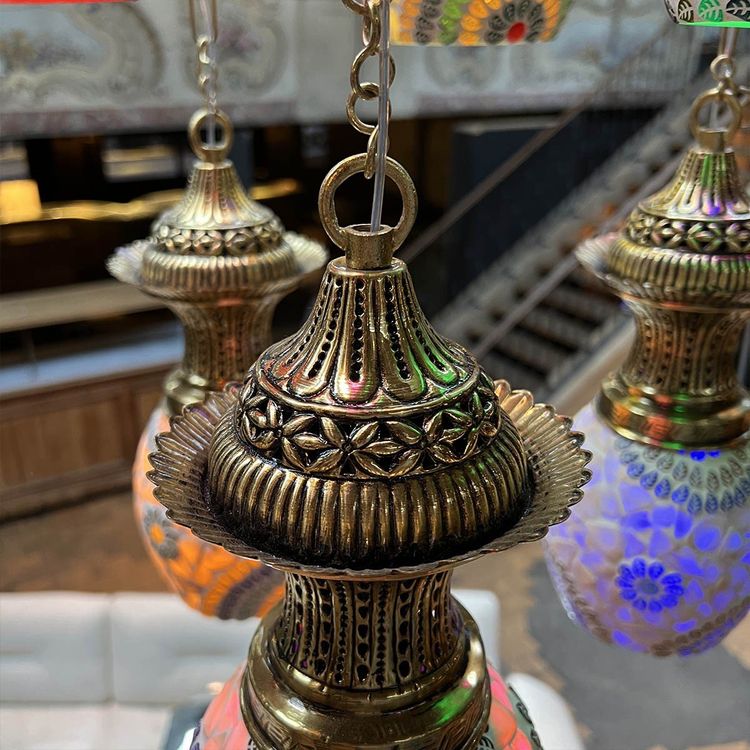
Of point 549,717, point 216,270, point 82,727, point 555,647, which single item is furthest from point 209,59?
point 555,647

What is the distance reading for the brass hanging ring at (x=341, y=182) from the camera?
426 millimetres

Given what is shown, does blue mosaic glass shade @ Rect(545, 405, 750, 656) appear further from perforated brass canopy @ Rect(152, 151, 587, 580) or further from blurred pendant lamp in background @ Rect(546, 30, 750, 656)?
perforated brass canopy @ Rect(152, 151, 587, 580)

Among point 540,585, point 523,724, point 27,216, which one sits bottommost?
point 540,585

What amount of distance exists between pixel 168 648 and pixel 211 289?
1.11 m

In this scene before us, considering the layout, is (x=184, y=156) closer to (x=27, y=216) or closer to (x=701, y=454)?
(x=27, y=216)

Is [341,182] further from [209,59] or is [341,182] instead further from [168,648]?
[168,648]

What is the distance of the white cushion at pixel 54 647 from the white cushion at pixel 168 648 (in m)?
0.04

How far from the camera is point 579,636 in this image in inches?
91.0

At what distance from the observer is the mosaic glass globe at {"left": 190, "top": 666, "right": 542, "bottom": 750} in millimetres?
522

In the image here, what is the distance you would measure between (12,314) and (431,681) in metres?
2.74

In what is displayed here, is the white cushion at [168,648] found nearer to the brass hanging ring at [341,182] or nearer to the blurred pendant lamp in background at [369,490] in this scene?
the blurred pendant lamp in background at [369,490]

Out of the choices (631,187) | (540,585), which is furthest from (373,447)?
(631,187)

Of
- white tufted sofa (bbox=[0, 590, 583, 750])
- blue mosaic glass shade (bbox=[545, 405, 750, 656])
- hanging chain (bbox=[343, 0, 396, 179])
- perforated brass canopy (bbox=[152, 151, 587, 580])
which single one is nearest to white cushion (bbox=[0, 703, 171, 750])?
white tufted sofa (bbox=[0, 590, 583, 750])

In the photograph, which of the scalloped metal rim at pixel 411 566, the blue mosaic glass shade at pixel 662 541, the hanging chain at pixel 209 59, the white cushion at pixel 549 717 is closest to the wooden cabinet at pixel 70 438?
the white cushion at pixel 549 717
